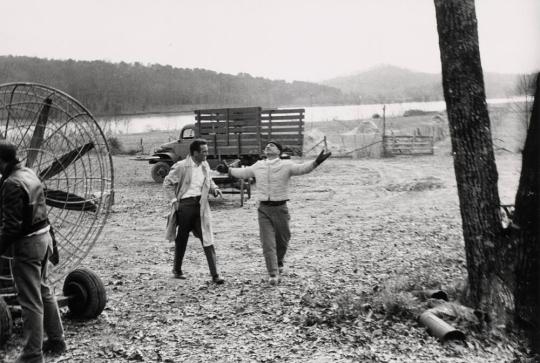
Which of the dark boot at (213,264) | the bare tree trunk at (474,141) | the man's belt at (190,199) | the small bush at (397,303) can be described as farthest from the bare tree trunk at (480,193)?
the man's belt at (190,199)

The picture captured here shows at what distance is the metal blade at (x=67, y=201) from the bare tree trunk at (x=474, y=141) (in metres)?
3.77

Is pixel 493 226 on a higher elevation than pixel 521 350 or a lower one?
higher

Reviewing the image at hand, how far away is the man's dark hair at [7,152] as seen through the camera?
14.5 ft

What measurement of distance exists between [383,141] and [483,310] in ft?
73.2

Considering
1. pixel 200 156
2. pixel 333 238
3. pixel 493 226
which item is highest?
pixel 200 156

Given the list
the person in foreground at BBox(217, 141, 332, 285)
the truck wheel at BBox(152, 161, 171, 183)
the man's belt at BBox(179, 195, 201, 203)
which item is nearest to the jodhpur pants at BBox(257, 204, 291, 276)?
the person in foreground at BBox(217, 141, 332, 285)

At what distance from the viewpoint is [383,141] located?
89.1 feet

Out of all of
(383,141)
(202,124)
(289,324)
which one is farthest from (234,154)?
(289,324)

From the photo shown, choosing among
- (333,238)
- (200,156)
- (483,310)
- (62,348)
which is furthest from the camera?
(333,238)

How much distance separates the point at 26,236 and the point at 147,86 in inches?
2651

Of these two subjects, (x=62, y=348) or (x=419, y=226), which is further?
(x=419, y=226)

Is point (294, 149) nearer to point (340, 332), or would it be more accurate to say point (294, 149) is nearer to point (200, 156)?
point (200, 156)

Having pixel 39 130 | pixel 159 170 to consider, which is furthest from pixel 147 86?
pixel 39 130

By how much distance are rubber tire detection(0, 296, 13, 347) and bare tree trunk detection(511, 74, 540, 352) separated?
4.78 metres
